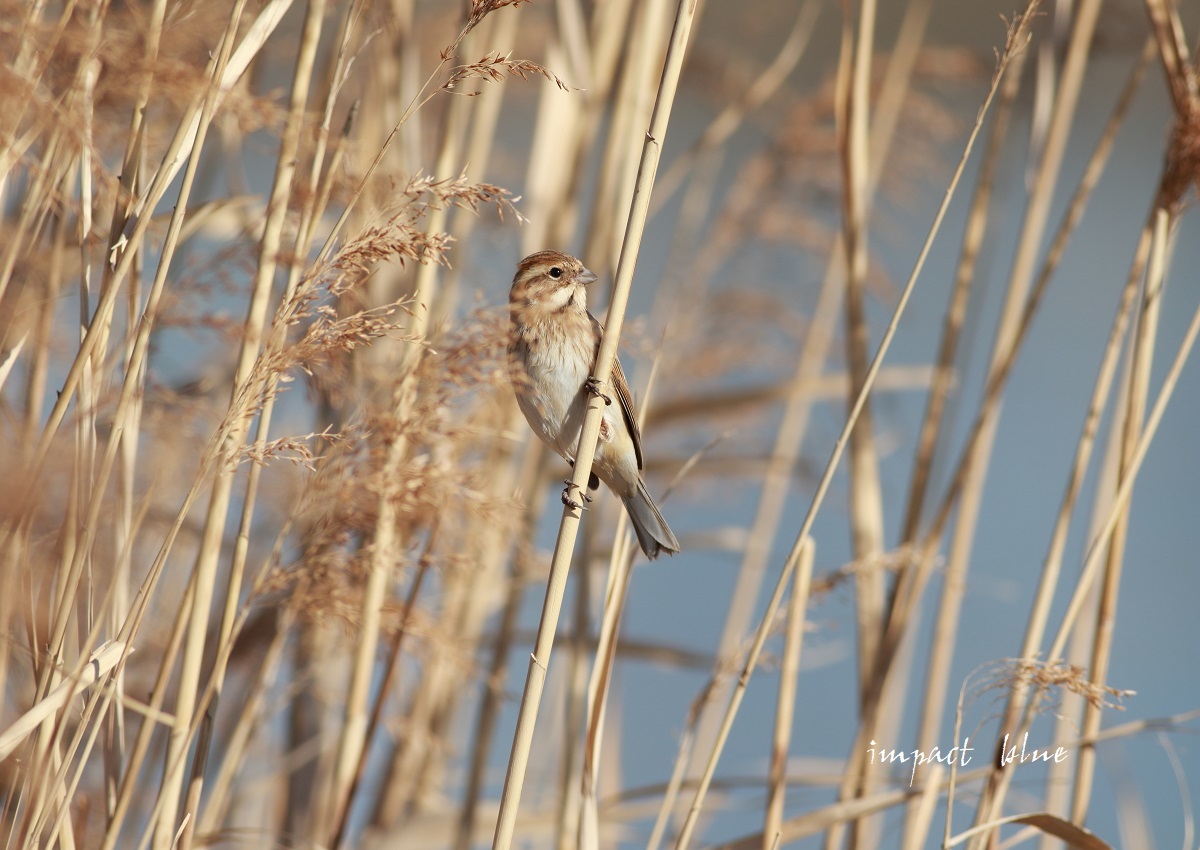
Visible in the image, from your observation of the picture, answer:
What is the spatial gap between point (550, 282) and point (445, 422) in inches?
21.0

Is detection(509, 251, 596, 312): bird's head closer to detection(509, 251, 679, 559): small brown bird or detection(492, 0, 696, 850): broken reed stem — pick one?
detection(509, 251, 679, 559): small brown bird

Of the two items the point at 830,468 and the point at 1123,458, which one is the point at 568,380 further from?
the point at 1123,458

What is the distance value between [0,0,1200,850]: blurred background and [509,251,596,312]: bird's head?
116 millimetres


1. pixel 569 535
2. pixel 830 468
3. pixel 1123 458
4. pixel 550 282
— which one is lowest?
pixel 569 535

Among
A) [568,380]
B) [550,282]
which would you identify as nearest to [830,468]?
[568,380]

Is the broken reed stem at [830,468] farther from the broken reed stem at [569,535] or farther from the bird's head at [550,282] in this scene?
the bird's head at [550,282]

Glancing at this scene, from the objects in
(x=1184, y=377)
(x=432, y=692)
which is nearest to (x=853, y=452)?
(x=432, y=692)

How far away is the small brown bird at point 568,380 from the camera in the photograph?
1924 millimetres

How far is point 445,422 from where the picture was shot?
1586mm

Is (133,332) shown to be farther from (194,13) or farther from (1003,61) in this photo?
(1003,61)

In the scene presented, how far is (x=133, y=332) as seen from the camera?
126 cm

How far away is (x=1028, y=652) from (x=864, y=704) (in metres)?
0.39

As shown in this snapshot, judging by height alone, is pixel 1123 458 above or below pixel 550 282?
below

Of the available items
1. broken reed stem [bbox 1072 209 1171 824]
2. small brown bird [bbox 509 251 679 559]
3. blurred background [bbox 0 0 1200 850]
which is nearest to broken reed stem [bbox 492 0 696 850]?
blurred background [bbox 0 0 1200 850]
